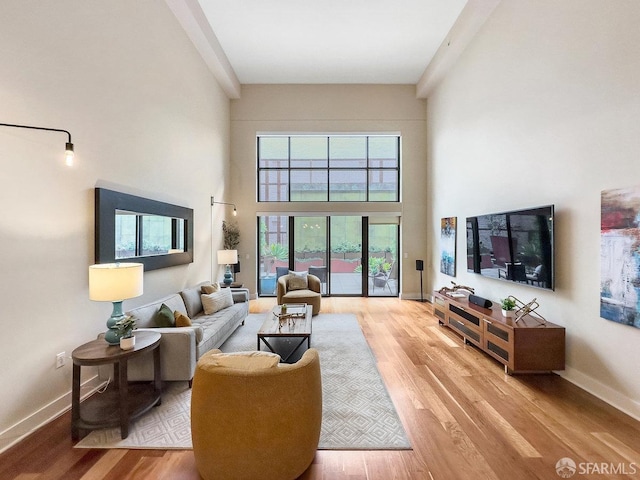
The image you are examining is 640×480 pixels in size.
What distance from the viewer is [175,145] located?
4.75 meters

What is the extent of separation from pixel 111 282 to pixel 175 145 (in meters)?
2.98

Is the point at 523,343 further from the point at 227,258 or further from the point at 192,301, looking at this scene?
the point at 227,258

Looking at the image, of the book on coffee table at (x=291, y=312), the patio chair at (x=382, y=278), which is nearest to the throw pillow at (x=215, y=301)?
the book on coffee table at (x=291, y=312)

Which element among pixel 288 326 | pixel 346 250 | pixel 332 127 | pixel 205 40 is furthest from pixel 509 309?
pixel 205 40

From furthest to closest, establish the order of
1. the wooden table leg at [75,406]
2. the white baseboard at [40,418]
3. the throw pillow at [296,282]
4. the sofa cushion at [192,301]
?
the throw pillow at [296,282] < the sofa cushion at [192,301] < the wooden table leg at [75,406] < the white baseboard at [40,418]

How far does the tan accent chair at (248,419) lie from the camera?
1.82 metres

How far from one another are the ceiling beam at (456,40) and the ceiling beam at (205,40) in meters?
4.52

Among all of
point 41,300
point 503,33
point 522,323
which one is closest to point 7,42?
point 41,300

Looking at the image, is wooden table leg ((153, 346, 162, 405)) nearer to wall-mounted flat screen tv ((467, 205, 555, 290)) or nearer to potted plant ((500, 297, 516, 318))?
potted plant ((500, 297, 516, 318))

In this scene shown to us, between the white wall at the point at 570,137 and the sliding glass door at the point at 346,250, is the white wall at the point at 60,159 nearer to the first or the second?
the sliding glass door at the point at 346,250

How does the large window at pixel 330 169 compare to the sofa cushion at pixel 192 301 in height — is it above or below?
above

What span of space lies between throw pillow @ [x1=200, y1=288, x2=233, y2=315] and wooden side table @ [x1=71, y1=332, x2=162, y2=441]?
1.66m

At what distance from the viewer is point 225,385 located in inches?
71.3

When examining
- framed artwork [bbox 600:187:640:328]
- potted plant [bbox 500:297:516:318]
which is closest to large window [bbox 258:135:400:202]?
potted plant [bbox 500:297:516:318]
